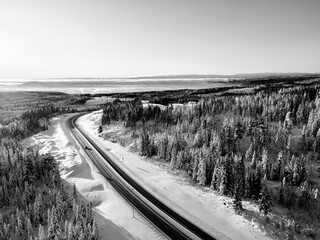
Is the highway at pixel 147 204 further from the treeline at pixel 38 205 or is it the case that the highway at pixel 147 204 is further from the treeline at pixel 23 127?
the treeline at pixel 23 127

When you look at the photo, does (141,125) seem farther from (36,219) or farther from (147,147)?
(36,219)

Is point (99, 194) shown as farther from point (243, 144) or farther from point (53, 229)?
point (243, 144)

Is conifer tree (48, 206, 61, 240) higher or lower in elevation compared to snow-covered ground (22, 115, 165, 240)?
higher

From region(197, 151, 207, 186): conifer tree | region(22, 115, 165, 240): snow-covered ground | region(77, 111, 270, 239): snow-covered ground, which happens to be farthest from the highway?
region(197, 151, 207, 186): conifer tree

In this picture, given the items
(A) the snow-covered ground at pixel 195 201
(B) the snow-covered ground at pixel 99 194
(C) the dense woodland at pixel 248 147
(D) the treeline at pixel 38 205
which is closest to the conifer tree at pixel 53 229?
(D) the treeline at pixel 38 205

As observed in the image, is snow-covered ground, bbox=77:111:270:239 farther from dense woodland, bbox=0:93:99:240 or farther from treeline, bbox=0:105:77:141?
treeline, bbox=0:105:77:141

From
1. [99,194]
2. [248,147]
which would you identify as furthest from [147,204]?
[248,147]
